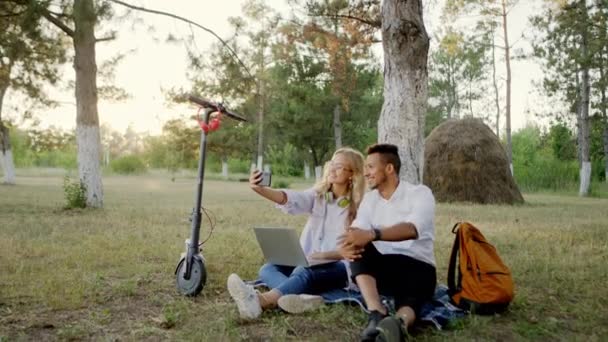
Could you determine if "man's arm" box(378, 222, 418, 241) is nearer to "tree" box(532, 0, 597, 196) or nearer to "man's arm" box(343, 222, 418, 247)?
"man's arm" box(343, 222, 418, 247)

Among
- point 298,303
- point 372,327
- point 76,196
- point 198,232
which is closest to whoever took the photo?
point 372,327

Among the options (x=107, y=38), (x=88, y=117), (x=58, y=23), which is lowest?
(x=88, y=117)

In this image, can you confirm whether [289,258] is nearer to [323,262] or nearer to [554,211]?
[323,262]

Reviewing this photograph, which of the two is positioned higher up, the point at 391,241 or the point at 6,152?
the point at 6,152

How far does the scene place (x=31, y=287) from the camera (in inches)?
176

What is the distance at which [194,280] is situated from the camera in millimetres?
4184

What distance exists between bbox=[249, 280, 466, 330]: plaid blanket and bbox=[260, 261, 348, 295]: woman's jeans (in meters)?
0.07

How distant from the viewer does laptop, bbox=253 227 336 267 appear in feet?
12.9

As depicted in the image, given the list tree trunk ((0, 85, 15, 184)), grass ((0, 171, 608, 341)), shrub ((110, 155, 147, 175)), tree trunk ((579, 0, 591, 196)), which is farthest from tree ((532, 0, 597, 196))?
shrub ((110, 155, 147, 175))

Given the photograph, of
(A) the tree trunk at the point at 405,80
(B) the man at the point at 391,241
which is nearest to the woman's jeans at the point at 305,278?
(B) the man at the point at 391,241

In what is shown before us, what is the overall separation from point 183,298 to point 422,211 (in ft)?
6.18

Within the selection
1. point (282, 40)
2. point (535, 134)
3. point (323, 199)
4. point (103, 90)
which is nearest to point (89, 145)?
point (323, 199)

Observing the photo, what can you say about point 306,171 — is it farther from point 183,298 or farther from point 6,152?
point 183,298

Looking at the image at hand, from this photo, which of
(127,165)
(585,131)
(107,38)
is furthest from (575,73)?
(127,165)
